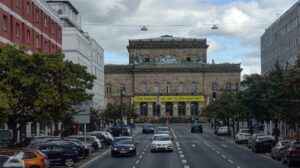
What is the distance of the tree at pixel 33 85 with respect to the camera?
1581 inches

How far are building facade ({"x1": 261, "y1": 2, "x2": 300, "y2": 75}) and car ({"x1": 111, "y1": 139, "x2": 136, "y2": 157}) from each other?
87.8ft

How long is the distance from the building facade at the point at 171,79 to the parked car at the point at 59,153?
12724 cm

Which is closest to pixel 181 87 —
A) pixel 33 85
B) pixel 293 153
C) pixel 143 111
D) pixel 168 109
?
pixel 168 109

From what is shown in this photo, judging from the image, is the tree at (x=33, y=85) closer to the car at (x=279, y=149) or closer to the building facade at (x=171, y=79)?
the car at (x=279, y=149)

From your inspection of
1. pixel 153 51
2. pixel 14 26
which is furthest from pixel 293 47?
pixel 153 51

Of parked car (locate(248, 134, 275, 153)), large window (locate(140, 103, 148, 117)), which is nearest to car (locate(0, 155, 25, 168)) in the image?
parked car (locate(248, 134, 275, 153))

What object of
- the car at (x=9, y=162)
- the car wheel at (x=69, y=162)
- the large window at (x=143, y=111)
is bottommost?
the car wheel at (x=69, y=162)

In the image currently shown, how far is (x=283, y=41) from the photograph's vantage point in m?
93.4

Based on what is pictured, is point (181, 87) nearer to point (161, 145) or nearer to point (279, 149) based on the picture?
point (161, 145)

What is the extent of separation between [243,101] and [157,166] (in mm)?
22385

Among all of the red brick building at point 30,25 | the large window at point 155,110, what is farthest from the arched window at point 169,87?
the red brick building at point 30,25

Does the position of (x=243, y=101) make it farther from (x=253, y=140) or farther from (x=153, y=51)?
(x=153, y=51)

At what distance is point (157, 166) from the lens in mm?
40250

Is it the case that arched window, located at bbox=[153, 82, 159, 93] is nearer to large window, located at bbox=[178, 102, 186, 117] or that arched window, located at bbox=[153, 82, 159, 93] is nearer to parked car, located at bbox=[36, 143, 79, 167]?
large window, located at bbox=[178, 102, 186, 117]
